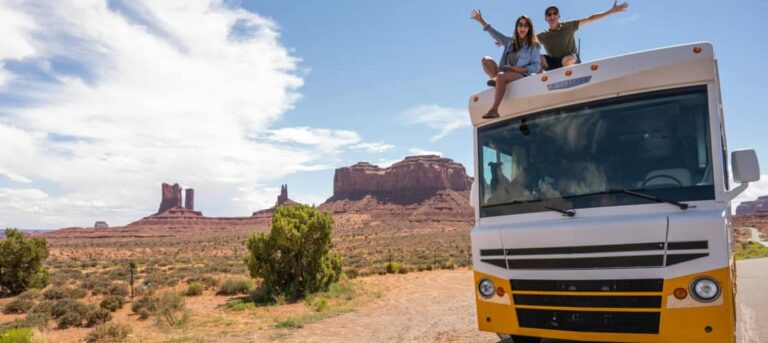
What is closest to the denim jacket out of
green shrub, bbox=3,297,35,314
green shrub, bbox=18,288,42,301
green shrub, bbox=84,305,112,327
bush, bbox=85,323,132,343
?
bush, bbox=85,323,132,343

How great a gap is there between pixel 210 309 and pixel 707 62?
1364 centimetres

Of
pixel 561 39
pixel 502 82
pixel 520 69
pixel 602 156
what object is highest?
pixel 561 39

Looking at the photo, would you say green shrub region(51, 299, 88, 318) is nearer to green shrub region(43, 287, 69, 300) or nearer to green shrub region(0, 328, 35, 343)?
green shrub region(43, 287, 69, 300)

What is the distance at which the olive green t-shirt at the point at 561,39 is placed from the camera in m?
5.87

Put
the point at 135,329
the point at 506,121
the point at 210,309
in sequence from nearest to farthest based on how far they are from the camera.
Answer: the point at 506,121 < the point at 135,329 < the point at 210,309

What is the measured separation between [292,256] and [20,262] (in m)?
12.6

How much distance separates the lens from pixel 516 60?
5703 mm

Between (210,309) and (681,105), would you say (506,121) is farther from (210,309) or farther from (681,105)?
(210,309)

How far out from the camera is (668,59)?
4387mm

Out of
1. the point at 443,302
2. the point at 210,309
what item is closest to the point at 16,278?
the point at 210,309

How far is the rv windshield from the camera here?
13.8 feet

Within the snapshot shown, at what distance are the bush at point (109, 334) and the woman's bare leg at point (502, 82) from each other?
901cm

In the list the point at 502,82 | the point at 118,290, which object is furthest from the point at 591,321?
the point at 118,290

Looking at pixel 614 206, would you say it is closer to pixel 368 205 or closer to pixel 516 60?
pixel 516 60
